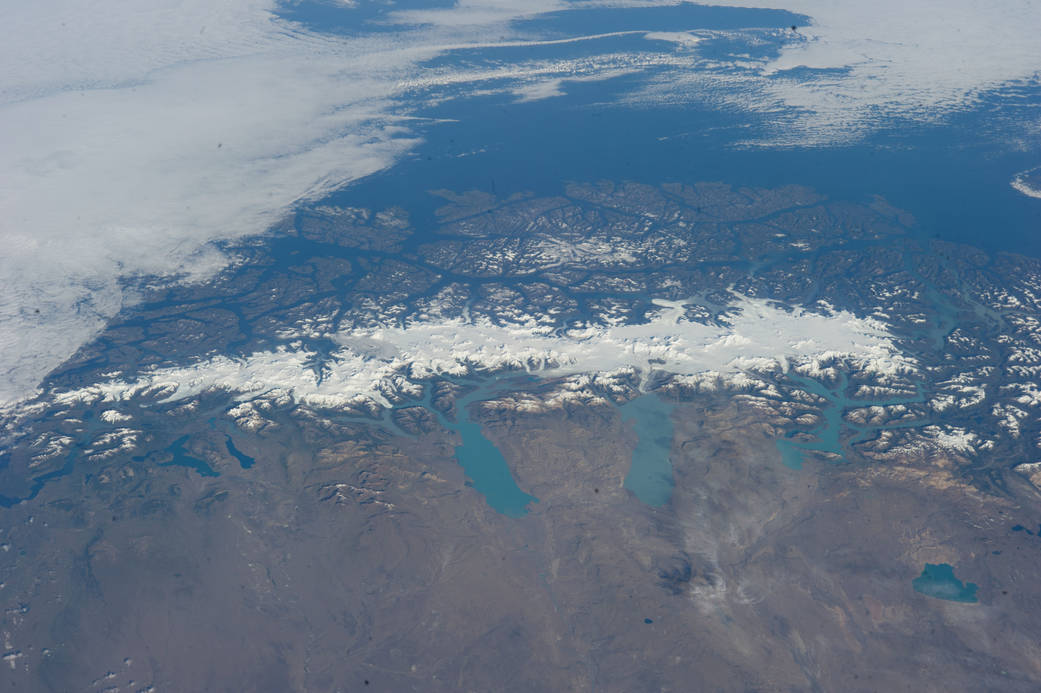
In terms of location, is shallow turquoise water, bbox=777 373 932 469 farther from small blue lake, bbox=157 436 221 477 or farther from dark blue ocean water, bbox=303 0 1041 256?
small blue lake, bbox=157 436 221 477

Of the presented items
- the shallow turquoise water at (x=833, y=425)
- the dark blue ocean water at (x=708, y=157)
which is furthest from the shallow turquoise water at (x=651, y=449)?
the dark blue ocean water at (x=708, y=157)

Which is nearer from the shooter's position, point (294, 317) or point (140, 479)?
point (140, 479)

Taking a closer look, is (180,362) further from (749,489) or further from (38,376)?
(749,489)

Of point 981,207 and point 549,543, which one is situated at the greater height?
point 981,207

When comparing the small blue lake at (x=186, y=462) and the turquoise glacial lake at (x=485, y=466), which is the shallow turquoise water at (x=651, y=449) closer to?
the turquoise glacial lake at (x=485, y=466)

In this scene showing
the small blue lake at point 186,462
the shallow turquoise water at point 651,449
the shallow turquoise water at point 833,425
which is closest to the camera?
the shallow turquoise water at point 651,449

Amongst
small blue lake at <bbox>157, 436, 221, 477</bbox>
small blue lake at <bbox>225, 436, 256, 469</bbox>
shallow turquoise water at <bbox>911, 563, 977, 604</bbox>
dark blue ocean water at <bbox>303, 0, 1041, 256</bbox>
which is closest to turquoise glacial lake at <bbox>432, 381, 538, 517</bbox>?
small blue lake at <bbox>225, 436, 256, 469</bbox>

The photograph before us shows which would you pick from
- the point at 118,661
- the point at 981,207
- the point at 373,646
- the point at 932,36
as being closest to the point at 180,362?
the point at 118,661
